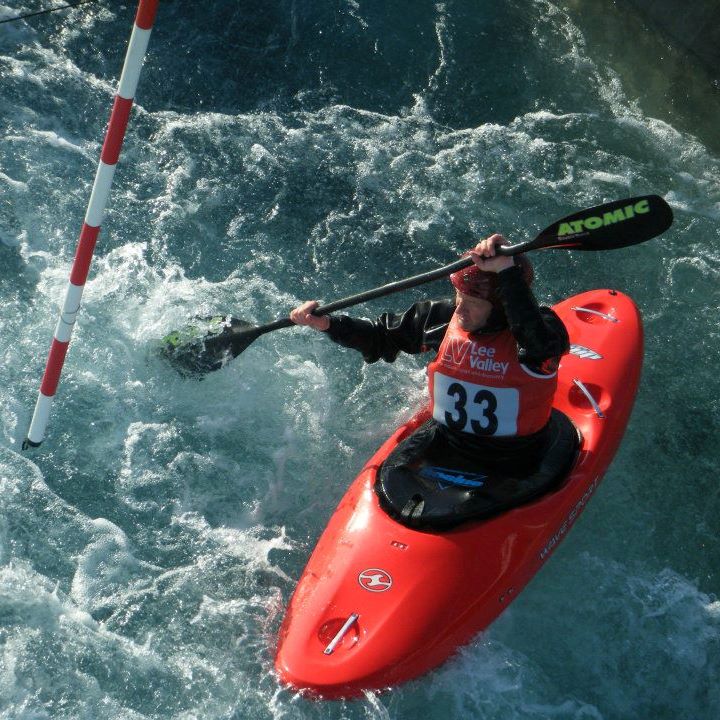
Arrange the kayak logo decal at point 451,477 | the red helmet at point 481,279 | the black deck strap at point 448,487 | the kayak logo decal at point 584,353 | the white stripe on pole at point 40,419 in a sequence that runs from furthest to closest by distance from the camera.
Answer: the kayak logo decal at point 584,353 → the white stripe on pole at point 40,419 → the kayak logo decal at point 451,477 → the black deck strap at point 448,487 → the red helmet at point 481,279

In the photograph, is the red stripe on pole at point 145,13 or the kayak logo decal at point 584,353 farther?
the kayak logo decal at point 584,353

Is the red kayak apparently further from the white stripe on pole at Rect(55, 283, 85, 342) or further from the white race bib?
the white stripe on pole at Rect(55, 283, 85, 342)

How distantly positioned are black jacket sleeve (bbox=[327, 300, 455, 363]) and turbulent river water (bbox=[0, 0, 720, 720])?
0.75 metres

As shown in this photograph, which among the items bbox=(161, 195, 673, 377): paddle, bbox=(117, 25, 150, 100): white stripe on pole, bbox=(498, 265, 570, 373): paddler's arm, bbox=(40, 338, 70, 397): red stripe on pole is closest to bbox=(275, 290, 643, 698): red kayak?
bbox=(498, 265, 570, 373): paddler's arm

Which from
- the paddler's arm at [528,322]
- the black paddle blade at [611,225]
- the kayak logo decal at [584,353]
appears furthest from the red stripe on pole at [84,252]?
the kayak logo decal at [584,353]

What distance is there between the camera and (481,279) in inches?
163

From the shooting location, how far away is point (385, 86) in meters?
7.53

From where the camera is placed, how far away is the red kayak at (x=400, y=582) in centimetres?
415

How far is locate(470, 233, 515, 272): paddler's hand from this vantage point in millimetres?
4043

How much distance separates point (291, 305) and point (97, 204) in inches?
80.3

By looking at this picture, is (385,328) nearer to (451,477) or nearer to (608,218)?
(451,477)

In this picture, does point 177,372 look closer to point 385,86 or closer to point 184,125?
point 184,125

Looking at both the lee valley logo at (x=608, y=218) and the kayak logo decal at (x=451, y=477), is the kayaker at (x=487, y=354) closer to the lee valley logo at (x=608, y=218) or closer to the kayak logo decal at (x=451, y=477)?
the kayak logo decal at (x=451, y=477)

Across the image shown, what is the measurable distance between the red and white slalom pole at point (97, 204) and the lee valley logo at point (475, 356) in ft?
5.27
